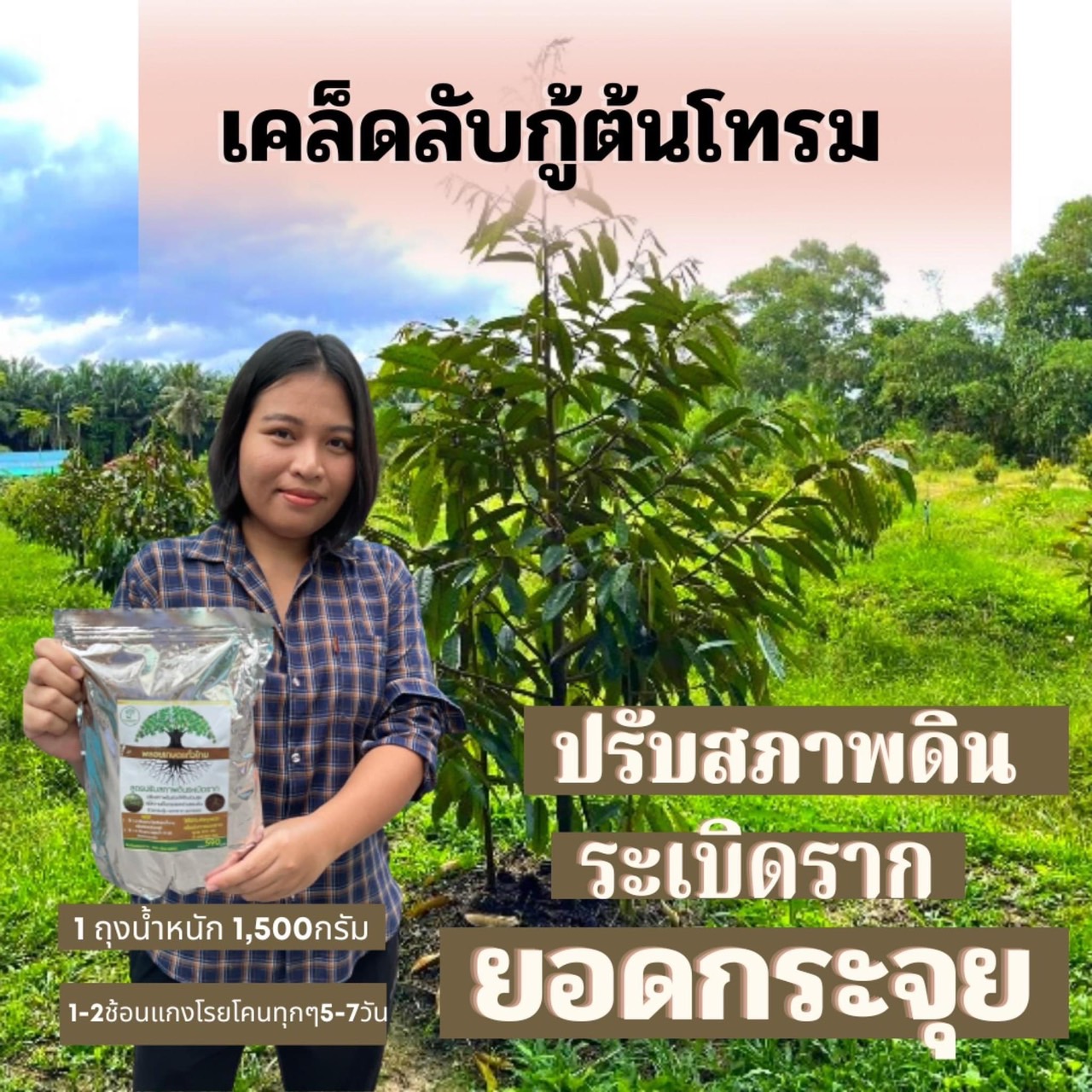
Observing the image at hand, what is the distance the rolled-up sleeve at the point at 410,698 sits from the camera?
45.6 inches

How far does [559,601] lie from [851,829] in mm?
1933

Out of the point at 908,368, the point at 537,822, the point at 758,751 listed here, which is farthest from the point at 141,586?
the point at 908,368

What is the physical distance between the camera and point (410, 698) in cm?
118

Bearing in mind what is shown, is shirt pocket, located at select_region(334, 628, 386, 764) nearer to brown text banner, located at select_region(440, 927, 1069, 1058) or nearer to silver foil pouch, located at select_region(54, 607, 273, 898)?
silver foil pouch, located at select_region(54, 607, 273, 898)

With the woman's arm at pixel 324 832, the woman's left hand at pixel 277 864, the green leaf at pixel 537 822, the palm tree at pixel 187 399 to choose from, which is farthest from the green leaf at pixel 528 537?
the palm tree at pixel 187 399

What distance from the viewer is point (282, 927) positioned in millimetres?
1213

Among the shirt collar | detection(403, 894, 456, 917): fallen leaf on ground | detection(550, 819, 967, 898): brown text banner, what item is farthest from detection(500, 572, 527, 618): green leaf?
detection(403, 894, 456, 917): fallen leaf on ground

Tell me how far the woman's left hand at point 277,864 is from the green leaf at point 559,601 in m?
0.76

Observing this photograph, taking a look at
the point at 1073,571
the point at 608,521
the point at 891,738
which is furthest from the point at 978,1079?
the point at 1073,571

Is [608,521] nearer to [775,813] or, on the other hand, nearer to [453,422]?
[453,422]

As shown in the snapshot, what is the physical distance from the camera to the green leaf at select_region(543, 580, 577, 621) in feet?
5.82

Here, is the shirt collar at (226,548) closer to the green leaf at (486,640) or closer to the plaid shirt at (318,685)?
the plaid shirt at (318,685)

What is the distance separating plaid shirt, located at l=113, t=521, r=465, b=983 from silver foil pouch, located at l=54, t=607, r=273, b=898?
0.30ft

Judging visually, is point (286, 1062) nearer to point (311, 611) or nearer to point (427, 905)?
point (311, 611)
